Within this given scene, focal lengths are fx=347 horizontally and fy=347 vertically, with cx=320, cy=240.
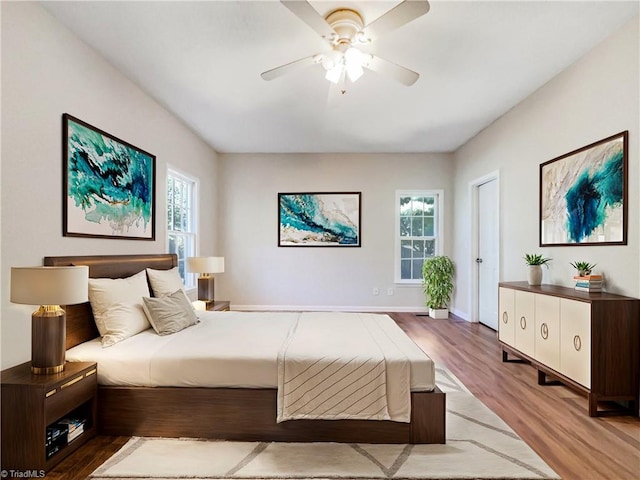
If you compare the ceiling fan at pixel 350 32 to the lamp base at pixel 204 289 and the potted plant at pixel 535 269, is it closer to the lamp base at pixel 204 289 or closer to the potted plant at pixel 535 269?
the potted plant at pixel 535 269

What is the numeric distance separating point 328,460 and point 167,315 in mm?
1552

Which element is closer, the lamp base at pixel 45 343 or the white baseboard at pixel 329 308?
the lamp base at pixel 45 343

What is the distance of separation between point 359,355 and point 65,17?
9.71 feet

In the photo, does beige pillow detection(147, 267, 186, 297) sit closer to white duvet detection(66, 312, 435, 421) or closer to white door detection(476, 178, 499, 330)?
white duvet detection(66, 312, 435, 421)

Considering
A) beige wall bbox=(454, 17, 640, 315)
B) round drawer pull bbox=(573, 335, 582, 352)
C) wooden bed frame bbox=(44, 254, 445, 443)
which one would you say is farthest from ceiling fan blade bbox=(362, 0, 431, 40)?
round drawer pull bbox=(573, 335, 582, 352)

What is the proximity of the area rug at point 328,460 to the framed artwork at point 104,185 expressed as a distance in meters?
1.61

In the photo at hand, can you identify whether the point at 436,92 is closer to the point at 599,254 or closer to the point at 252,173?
the point at 599,254

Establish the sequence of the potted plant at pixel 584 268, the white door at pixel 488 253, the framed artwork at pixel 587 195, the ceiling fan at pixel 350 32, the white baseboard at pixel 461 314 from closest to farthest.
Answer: the ceiling fan at pixel 350 32 → the framed artwork at pixel 587 195 → the potted plant at pixel 584 268 → the white door at pixel 488 253 → the white baseboard at pixel 461 314

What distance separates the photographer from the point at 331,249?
5.84 metres

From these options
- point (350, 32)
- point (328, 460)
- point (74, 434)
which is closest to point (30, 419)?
point (74, 434)

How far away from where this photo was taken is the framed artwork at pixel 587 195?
8.21ft

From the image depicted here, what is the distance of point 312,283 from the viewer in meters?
5.86

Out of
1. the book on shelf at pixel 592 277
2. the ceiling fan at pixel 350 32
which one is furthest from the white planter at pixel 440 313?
the ceiling fan at pixel 350 32

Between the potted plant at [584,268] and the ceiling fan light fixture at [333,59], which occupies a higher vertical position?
the ceiling fan light fixture at [333,59]
